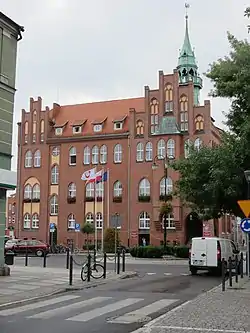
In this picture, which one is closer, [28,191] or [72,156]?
[72,156]

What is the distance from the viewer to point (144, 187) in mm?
68062

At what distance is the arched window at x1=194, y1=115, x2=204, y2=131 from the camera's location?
6538cm

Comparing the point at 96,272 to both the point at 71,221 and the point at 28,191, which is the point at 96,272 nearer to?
the point at 71,221

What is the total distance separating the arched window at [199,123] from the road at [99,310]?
47.8 meters

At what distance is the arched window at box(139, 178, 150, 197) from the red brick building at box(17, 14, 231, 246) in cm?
13

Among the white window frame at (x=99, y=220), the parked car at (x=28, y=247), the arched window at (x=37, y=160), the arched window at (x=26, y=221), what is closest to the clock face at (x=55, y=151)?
the arched window at (x=37, y=160)

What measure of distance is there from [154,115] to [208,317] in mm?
57396

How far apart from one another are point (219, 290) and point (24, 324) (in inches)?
318

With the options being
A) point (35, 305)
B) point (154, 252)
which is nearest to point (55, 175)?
point (154, 252)

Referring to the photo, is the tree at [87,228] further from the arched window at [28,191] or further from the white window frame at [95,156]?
the arched window at [28,191]

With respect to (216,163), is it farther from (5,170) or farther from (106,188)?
(106,188)

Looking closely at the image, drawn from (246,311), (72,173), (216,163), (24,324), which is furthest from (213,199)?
(72,173)

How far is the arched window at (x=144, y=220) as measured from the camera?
66969mm

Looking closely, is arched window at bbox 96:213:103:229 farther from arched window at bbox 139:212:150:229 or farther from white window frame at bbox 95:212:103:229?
arched window at bbox 139:212:150:229
